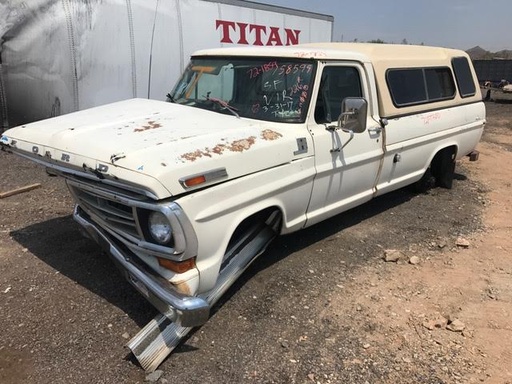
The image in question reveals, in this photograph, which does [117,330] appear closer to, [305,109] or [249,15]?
[305,109]

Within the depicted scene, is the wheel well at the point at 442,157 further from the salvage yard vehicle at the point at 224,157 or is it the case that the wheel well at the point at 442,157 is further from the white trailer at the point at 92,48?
the white trailer at the point at 92,48

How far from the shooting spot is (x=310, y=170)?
390 centimetres

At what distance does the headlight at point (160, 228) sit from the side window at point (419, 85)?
320 cm

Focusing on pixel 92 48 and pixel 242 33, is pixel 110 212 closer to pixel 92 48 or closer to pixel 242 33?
pixel 92 48

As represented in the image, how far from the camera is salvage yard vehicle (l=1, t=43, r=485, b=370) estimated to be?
2871 mm

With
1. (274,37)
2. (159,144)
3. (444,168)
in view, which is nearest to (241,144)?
(159,144)

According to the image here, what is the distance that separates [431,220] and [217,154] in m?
3.48

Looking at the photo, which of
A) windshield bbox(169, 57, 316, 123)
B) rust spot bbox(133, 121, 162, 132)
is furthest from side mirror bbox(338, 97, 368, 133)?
rust spot bbox(133, 121, 162, 132)

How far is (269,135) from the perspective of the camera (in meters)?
3.57

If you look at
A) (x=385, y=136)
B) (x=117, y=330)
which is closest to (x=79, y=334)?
(x=117, y=330)

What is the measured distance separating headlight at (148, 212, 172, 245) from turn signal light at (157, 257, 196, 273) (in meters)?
0.14

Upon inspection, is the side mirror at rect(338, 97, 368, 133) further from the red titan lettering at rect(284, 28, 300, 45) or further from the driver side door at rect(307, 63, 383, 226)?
the red titan lettering at rect(284, 28, 300, 45)

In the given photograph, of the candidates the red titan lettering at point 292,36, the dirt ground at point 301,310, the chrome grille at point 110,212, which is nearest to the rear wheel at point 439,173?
the dirt ground at point 301,310

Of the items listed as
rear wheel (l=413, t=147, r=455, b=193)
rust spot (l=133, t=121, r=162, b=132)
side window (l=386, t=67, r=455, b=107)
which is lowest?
rear wheel (l=413, t=147, r=455, b=193)
